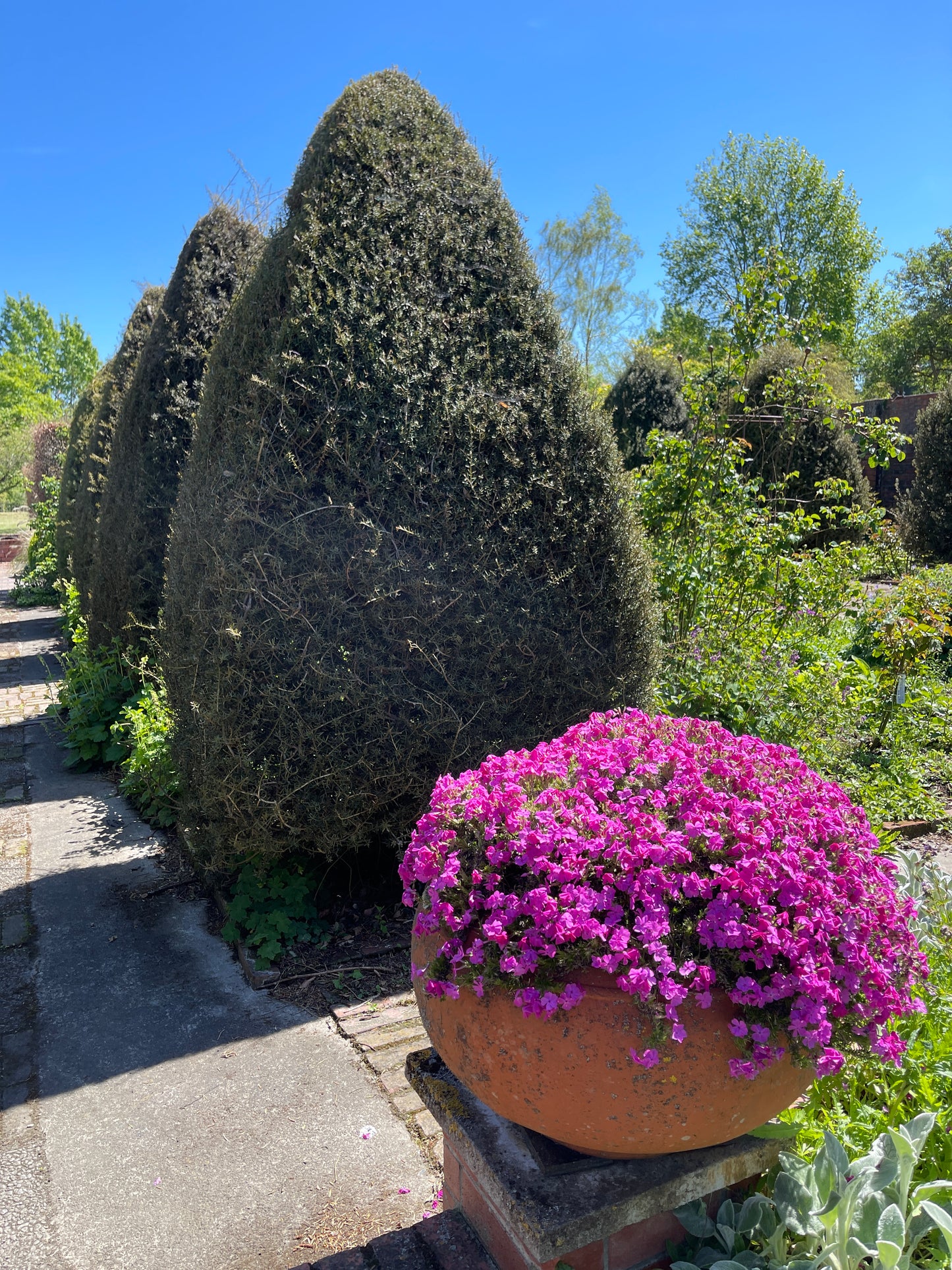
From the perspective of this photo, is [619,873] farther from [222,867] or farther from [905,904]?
[222,867]

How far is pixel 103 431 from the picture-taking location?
8.65 m

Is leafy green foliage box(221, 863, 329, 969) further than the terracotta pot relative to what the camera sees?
Yes

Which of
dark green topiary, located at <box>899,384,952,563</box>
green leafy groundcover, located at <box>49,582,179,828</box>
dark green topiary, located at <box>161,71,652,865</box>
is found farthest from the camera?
dark green topiary, located at <box>899,384,952,563</box>

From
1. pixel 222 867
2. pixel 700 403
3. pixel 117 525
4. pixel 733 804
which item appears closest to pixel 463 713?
pixel 222 867

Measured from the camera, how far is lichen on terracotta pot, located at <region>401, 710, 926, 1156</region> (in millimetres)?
1499

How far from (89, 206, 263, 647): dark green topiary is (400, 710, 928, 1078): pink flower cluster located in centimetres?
533

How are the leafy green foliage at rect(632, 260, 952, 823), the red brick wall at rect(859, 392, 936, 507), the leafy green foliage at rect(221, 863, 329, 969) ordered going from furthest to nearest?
the red brick wall at rect(859, 392, 936, 507)
the leafy green foliage at rect(632, 260, 952, 823)
the leafy green foliage at rect(221, 863, 329, 969)

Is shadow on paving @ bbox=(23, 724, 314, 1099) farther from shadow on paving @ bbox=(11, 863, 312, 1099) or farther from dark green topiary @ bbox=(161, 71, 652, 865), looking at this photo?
dark green topiary @ bbox=(161, 71, 652, 865)

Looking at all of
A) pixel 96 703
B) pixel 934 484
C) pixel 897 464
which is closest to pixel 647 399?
pixel 897 464

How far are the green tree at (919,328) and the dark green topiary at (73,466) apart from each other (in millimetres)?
30820

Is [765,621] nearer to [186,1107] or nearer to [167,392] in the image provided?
[186,1107]

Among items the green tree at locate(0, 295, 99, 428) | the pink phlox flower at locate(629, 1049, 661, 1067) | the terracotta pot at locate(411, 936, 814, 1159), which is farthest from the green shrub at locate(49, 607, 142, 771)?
the green tree at locate(0, 295, 99, 428)

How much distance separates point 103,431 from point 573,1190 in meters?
8.71

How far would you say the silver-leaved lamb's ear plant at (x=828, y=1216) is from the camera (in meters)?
1.58
